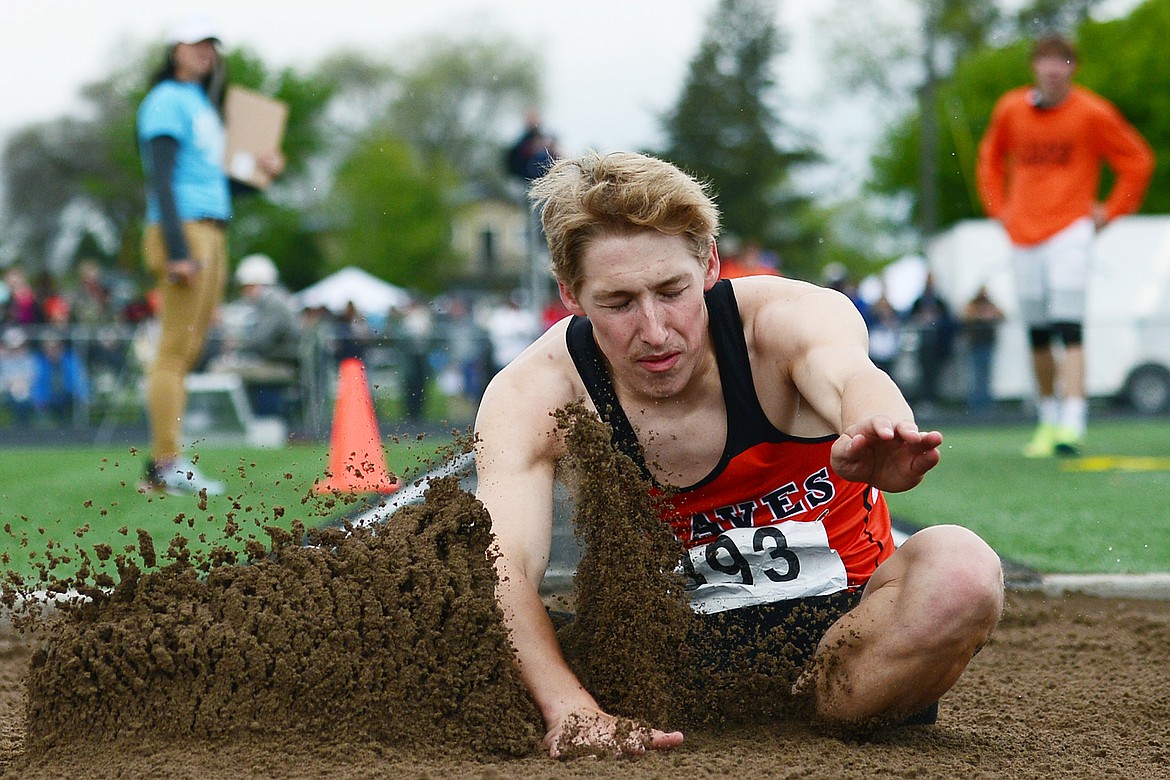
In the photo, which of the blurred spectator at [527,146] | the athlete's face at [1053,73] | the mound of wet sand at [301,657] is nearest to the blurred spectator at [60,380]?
the blurred spectator at [527,146]

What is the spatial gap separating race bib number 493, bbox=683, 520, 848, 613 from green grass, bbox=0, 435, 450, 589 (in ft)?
2.52

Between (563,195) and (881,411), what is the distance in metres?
0.97

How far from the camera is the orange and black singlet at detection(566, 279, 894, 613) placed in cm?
311

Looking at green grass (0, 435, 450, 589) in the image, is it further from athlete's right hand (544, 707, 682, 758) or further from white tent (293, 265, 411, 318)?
white tent (293, 265, 411, 318)

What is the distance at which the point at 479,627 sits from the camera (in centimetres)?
293

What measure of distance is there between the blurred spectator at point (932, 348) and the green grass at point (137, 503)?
994cm

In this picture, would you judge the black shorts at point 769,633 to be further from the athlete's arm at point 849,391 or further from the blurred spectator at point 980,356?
→ the blurred spectator at point 980,356

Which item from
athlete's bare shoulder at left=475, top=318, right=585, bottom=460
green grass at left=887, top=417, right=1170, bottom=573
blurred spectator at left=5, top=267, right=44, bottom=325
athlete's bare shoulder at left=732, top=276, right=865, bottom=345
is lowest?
green grass at left=887, top=417, right=1170, bottom=573

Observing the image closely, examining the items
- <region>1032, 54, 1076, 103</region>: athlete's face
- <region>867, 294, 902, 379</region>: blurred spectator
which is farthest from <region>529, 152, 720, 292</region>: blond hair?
<region>867, 294, 902, 379</region>: blurred spectator

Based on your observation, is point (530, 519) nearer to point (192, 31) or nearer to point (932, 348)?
point (192, 31)

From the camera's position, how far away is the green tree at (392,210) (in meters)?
58.4

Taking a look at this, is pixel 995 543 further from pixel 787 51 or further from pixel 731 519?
pixel 787 51

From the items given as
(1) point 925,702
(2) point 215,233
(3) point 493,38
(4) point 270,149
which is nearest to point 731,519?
(1) point 925,702

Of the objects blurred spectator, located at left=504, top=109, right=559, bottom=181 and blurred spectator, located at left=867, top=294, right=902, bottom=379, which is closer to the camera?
blurred spectator, located at left=504, top=109, right=559, bottom=181
